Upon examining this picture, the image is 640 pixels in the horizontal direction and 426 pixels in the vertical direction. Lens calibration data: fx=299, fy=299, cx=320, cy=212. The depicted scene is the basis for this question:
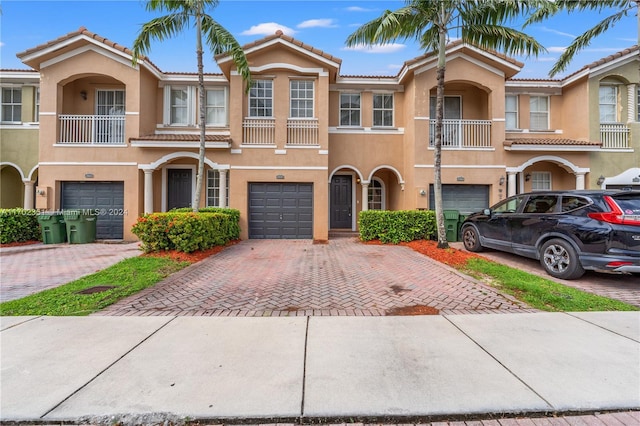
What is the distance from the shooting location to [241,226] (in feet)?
40.3

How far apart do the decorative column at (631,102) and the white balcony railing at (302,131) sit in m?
14.0

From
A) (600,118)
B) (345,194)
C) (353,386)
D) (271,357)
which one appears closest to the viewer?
(353,386)

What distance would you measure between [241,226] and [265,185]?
6.45 feet

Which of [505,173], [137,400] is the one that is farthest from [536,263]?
[137,400]

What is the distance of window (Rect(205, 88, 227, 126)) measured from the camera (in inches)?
552

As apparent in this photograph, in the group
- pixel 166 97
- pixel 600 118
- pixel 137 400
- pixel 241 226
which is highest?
pixel 166 97

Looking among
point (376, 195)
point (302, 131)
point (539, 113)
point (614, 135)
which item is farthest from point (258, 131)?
point (614, 135)

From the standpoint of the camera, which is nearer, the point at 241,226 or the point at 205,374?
the point at 205,374

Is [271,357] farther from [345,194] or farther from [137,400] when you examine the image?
[345,194]

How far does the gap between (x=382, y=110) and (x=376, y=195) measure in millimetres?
4206

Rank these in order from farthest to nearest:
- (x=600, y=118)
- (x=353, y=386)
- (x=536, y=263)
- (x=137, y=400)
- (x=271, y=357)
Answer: (x=600, y=118) → (x=536, y=263) → (x=271, y=357) → (x=353, y=386) → (x=137, y=400)

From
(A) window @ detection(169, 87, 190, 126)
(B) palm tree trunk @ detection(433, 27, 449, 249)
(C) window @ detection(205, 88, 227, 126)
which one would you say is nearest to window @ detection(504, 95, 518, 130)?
(B) palm tree trunk @ detection(433, 27, 449, 249)

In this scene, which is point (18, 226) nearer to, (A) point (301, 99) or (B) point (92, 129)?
(B) point (92, 129)

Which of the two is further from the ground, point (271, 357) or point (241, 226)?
point (241, 226)
